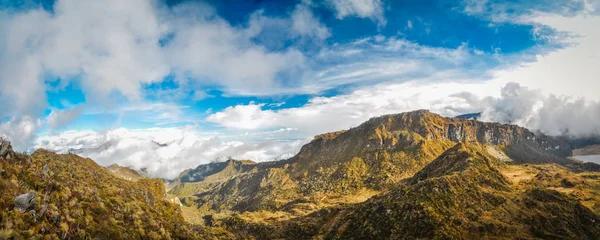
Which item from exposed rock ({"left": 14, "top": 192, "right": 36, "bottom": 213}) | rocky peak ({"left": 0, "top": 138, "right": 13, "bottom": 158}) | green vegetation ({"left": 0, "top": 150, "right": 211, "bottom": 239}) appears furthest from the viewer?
rocky peak ({"left": 0, "top": 138, "right": 13, "bottom": 158})

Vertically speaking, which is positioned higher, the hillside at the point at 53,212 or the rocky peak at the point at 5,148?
the rocky peak at the point at 5,148

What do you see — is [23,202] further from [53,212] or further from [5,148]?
[5,148]

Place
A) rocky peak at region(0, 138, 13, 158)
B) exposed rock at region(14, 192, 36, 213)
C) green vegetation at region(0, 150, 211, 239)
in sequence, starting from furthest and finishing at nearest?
rocky peak at region(0, 138, 13, 158), exposed rock at region(14, 192, 36, 213), green vegetation at region(0, 150, 211, 239)

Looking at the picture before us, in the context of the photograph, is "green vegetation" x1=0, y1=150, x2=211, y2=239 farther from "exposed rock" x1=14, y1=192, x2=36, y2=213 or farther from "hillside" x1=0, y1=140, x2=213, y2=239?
"exposed rock" x1=14, y1=192, x2=36, y2=213

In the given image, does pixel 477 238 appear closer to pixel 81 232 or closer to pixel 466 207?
pixel 466 207

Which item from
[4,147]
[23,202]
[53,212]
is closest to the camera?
[23,202]

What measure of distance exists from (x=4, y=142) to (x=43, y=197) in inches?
1357

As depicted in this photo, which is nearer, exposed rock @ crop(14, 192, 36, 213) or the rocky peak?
exposed rock @ crop(14, 192, 36, 213)

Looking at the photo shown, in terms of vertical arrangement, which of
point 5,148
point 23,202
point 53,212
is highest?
point 5,148

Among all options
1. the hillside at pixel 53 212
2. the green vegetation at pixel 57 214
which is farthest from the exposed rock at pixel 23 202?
the green vegetation at pixel 57 214

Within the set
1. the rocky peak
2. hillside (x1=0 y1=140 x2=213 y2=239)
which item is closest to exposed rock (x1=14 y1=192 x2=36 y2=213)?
hillside (x1=0 y1=140 x2=213 y2=239)

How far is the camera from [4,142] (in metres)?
87.5

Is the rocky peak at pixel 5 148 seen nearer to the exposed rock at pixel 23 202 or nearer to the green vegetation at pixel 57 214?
the green vegetation at pixel 57 214

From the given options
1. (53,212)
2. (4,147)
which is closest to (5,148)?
(4,147)
